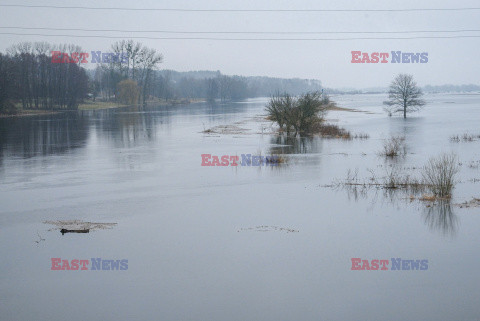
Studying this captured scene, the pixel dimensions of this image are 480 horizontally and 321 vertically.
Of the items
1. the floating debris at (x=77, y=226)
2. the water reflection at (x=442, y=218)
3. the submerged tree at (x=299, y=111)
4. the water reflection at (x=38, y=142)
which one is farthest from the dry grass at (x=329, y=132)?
the floating debris at (x=77, y=226)

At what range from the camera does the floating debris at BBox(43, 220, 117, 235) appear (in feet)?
47.1

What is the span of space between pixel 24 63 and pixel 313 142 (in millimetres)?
77700

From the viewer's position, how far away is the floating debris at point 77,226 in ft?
47.1

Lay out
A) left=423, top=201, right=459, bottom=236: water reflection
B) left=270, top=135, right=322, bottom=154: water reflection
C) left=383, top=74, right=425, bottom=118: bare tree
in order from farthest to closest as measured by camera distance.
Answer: left=383, top=74, right=425, bottom=118: bare tree → left=270, top=135, right=322, bottom=154: water reflection → left=423, top=201, right=459, bottom=236: water reflection

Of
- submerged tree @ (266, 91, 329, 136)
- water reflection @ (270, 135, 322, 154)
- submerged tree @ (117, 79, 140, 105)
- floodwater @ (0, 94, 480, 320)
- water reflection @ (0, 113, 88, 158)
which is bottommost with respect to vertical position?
floodwater @ (0, 94, 480, 320)

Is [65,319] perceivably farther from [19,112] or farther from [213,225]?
[19,112]

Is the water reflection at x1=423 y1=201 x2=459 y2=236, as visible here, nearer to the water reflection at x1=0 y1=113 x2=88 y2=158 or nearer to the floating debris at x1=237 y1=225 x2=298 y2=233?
the floating debris at x1=237 y1=225 x2=298 y2=233

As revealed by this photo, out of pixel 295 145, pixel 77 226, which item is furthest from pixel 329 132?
pixel 77 226

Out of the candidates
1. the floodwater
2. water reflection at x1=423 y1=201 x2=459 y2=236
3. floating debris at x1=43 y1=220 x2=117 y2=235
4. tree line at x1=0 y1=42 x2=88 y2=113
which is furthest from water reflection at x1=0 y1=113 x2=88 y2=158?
tree line at x1=0 y1=42 x2=88 y2=113

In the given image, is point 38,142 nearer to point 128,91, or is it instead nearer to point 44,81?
point 44,81

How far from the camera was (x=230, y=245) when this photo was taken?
13312mm

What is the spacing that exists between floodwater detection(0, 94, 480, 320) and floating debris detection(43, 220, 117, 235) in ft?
0.85

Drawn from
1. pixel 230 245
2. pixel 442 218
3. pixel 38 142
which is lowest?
pixel 230 245

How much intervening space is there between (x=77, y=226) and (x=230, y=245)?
4.60 metres
